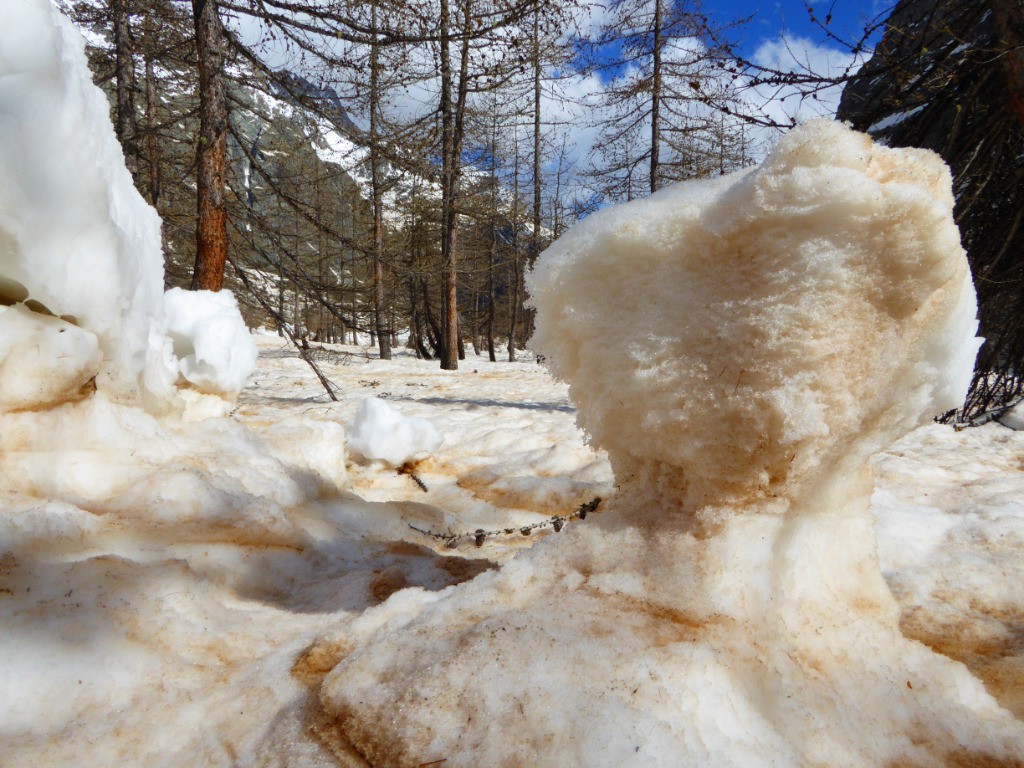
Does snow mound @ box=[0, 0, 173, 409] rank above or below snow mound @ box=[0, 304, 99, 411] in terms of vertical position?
above

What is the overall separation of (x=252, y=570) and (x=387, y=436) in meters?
1.63

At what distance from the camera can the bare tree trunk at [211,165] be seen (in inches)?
178

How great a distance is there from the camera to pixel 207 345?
9.60 feet

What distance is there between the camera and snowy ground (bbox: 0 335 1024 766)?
1.00m

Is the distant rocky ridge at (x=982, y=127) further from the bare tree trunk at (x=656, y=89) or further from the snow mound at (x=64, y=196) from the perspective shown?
the bare tree trunk at (x=656, y=89)

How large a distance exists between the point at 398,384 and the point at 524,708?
305 inches

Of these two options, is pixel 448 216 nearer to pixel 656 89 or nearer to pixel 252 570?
pixel 656 89

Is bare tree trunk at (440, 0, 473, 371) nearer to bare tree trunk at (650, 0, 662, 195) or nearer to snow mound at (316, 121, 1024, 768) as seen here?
bare tree trunk at (650, 0, 662, 195)

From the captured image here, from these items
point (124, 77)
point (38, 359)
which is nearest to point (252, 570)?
point (38, 359)

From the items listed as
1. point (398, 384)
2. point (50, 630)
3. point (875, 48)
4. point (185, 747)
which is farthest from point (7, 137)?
point (398, 384)

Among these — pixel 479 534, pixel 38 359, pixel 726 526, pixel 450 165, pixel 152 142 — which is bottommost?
pixel 479 534

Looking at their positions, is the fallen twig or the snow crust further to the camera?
the fallen twig

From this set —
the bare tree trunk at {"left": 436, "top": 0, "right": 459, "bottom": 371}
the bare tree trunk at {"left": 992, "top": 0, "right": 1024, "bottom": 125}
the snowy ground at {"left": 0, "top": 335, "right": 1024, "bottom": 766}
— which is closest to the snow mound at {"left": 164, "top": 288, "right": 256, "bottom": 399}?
the snowy ground at {"left": 0, "top": 335, "right": 1024, "bottom": 766}

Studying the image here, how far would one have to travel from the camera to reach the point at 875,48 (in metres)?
3.49
